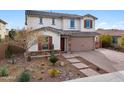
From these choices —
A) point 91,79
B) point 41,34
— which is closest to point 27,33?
point 41,34

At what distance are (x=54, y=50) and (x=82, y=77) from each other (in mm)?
1832

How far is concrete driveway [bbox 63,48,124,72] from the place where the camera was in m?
9.00

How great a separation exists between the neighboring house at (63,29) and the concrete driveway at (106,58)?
418 mm

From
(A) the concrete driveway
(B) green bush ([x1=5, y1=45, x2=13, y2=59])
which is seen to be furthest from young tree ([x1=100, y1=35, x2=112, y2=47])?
(B) green bush ([x1=5, y1=45, x2=13, y2=59])

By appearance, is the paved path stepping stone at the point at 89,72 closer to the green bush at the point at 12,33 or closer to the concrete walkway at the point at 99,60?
the concrete walkway at the point at 99,60

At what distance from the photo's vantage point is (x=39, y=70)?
8391mm

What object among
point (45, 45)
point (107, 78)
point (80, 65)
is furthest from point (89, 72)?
point (45, 45)

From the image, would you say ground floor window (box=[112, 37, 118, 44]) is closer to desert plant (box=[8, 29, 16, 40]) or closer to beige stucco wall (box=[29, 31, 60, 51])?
beige stucco wall (box=[29, 31, 60, 51])

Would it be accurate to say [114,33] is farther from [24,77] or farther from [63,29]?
[24,77]

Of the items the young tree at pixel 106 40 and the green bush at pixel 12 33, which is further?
the young tree at pixel 106 40

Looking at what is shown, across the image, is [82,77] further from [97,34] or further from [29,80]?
[97,34]

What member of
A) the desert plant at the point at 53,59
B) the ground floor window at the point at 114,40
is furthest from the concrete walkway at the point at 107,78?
the ground floor window at the point at 114,40

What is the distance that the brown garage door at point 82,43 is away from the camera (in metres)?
10.1
